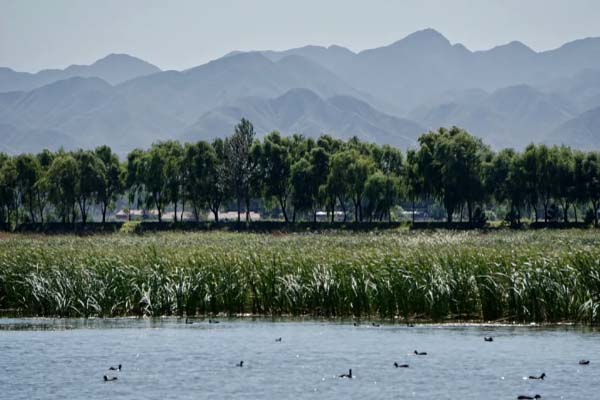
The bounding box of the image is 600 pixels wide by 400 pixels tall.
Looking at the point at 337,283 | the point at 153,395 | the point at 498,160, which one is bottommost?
the point at 153,395

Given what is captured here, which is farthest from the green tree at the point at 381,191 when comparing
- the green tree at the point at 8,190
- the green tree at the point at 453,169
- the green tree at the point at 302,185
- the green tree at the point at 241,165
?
the green tree at the point at 8,190

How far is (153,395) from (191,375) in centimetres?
300

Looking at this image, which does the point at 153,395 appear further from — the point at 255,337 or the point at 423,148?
the point at 423,148

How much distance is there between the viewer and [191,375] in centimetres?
3092

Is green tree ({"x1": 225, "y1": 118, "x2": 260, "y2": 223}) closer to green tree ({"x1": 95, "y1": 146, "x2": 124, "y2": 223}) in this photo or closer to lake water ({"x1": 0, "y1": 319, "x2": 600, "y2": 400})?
green tree ({"x1": 95, "y1": 146, "x2": 124, "y2": 223})

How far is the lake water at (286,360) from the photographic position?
28.3 metres

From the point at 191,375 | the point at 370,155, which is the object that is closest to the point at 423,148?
the point at 370,155

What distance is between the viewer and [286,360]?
33250mm

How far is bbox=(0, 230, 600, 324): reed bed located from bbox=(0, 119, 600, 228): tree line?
9013 cm

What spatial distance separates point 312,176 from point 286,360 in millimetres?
110189

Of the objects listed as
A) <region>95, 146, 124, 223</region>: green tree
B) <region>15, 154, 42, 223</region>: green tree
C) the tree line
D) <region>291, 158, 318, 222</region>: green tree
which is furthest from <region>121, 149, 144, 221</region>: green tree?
<region>291, 158, 318, 222</region>: green tree

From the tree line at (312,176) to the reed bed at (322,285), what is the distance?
90132 mm

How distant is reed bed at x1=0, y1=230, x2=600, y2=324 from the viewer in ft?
128

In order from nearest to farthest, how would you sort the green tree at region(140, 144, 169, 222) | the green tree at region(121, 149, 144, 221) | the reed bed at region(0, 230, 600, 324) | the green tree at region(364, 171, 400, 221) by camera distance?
the reed bed at region(0, 230, 600, 324) < the green tree at region(364, 171, 400, 221) < the green tree at region(140, 144, 169, 222) < the green tree at region(121, 149, 144, 221)
